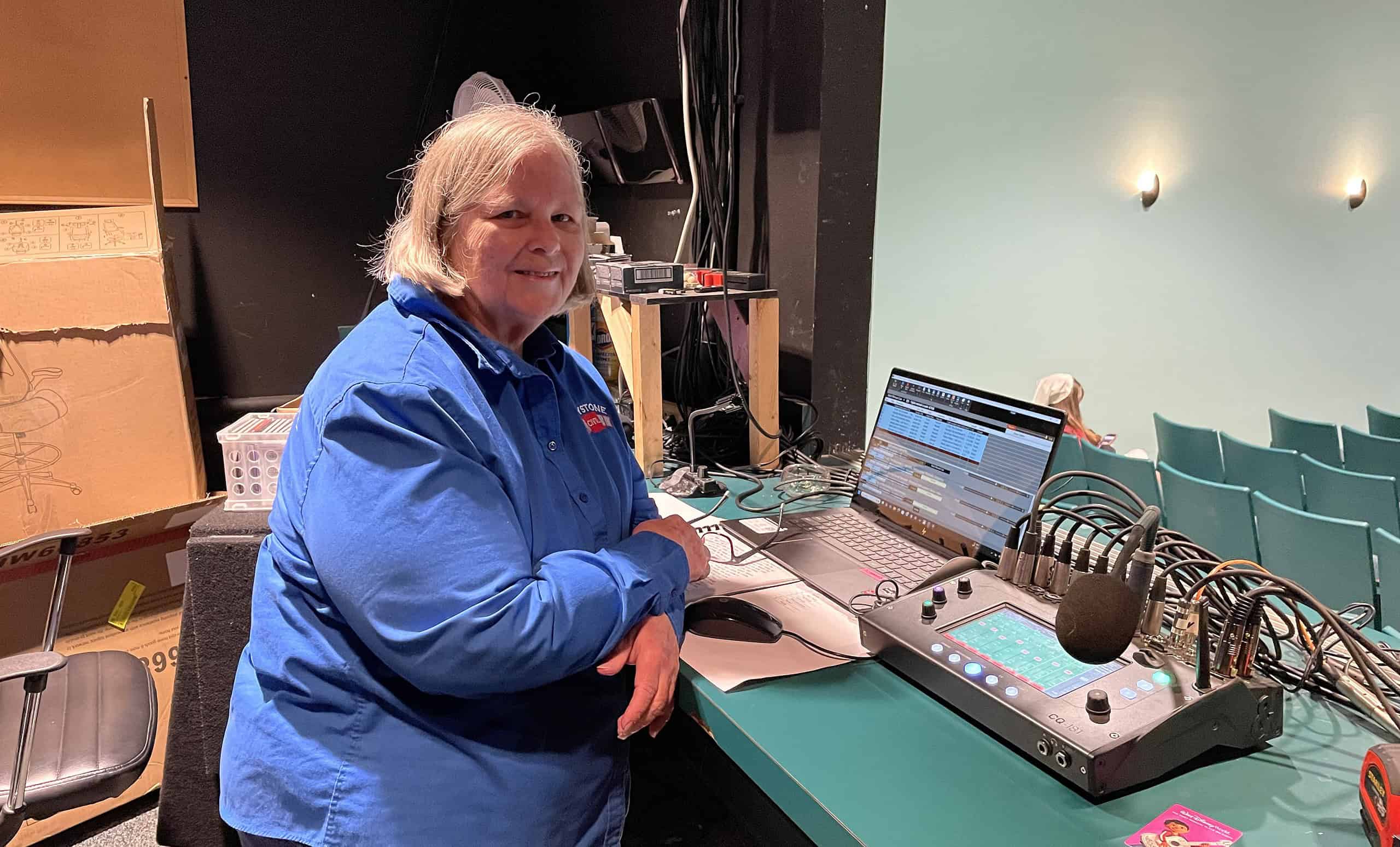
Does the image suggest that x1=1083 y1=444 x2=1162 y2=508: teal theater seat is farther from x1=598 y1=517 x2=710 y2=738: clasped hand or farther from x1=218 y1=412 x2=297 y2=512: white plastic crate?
x1=218 y1=412 x2=297 y2=512: white plastic crate

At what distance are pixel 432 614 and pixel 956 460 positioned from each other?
0.87m

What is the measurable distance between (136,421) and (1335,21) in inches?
265

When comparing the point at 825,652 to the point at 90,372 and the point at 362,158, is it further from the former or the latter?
the point at 362,158

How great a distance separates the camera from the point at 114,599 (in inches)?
84.1

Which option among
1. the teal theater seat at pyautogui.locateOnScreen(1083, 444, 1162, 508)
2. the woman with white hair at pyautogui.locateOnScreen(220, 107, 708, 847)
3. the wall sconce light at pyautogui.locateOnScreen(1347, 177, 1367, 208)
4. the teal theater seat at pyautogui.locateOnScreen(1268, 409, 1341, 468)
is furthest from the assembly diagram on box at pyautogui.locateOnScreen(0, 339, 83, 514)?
the wall sconce light at pyautogui.locateOnScreen(1347, 177, 1367, 208)

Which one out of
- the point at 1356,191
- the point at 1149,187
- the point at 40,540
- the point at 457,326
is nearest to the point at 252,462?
the point at 40,540

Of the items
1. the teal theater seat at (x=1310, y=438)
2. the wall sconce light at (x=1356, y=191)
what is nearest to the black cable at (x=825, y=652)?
the teal theater seat at (x=1310, y=438)

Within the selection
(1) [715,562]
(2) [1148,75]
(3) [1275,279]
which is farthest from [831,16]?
(3) [1275,279]

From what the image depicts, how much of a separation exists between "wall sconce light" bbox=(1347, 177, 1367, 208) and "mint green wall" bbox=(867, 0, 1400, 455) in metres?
0.05

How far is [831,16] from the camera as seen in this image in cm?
188

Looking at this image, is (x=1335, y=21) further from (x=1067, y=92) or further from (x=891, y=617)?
(x=891, y=617)

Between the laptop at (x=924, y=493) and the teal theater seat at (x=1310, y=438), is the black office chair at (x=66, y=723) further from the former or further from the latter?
the teal theater seat at (x=1310, y=438)

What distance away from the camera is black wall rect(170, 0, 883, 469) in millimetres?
2092

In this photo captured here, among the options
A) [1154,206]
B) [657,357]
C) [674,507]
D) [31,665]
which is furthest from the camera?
[1154,206]
